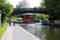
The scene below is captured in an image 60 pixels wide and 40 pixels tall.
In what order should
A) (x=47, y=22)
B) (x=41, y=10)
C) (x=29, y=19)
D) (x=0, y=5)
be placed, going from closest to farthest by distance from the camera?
(x=0, y=5)
(x=47, y=22)
(x=41, y=10)
(x=29, y=19)

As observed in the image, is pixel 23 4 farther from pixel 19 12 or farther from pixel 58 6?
pixel 58 6

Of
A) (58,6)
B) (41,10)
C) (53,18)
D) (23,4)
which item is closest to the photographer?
(58,6)

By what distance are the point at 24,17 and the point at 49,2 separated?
40389 millimetres

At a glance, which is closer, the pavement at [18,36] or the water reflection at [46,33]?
the pavement at [18,36]

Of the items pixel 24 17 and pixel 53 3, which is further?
pixel 24 17

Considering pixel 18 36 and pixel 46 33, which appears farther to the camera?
pixel 46 33

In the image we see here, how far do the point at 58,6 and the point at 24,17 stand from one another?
43.9 meters

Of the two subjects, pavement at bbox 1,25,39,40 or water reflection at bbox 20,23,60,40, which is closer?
pavement at bbox 1,25,39,40

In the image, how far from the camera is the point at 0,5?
31500 mm

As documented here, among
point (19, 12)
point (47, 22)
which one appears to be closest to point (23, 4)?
point (19, 12)

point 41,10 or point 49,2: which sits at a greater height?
point 49,2

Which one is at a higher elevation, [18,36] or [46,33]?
[18,36]

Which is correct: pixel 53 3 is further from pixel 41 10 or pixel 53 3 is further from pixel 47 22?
pixel 41 10

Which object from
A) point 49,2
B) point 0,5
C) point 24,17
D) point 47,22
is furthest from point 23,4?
point 0,5
